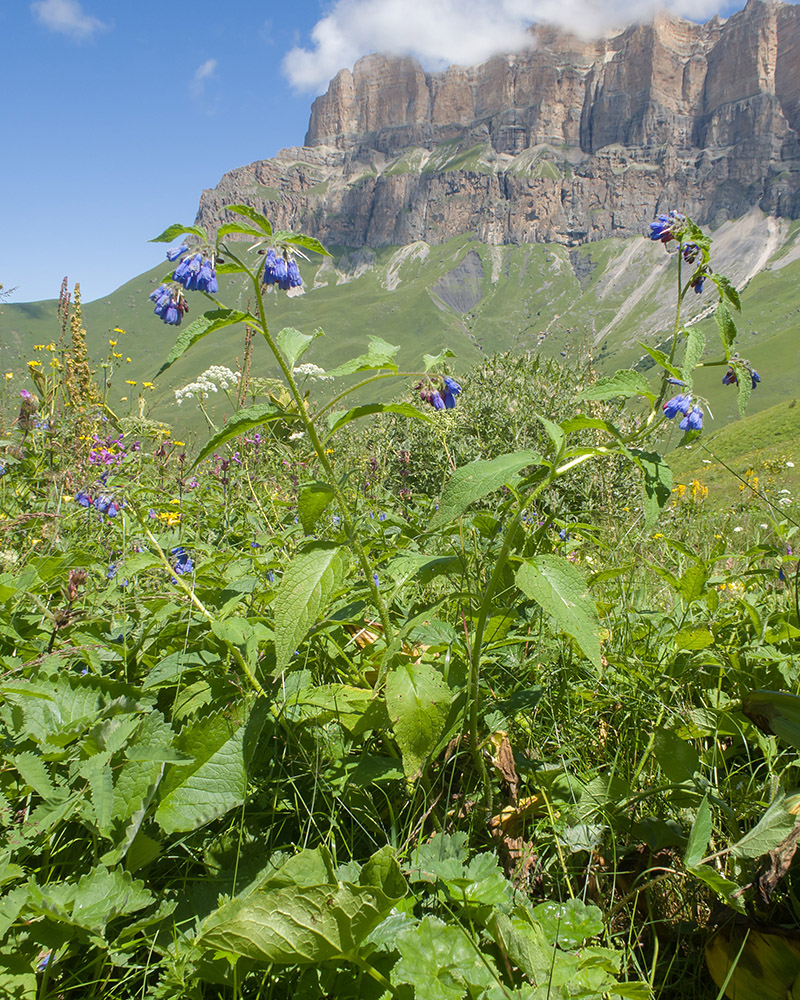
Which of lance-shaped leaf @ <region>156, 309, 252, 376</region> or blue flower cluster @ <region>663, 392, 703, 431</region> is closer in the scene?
lance-shaped leaf @ <region>156, 309, 252, 376</region>

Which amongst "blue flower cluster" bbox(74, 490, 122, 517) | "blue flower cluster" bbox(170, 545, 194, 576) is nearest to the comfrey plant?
"blue flower cluster" bbox(170, 545, 194, 576)

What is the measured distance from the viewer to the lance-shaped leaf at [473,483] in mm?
1195

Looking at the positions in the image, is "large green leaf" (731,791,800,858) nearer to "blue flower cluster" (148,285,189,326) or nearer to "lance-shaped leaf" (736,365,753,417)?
"lance-shaped leaf" (736,365,753,417)

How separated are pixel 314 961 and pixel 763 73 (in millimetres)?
258217

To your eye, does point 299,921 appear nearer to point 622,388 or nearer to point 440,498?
point 440,498

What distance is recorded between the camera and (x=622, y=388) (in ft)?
4.90

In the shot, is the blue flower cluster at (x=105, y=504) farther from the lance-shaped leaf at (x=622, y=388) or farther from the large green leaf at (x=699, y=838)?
the large green leaf at (x=699, y=838)

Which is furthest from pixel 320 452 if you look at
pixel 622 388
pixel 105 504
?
pixel 105 504

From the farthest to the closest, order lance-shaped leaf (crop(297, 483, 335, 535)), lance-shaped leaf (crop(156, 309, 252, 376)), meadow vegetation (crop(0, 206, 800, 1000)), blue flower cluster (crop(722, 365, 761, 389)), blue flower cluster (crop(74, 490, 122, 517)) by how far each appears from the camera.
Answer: blue flower cluster (crop(74, 490, 122, 517))
blue flower cluster (crop(722, 365, 761, 389))
lance-shaped leaf (crop(297, 483, 335, 535))
lance-shaped leaf (crop(156, 309, 252, 376))
meadow vegetation (crop(0, 206, 800, 1000))

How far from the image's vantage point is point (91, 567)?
9.10ft

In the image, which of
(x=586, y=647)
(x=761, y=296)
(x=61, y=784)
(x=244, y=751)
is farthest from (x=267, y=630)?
(x=761, y=296)

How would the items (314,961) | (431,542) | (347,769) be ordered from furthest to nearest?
(431,542)
(347,769)
(314,961)

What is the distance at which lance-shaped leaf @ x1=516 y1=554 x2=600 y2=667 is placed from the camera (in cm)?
118

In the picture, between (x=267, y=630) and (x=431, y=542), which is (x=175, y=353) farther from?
(x=431, y=542)
